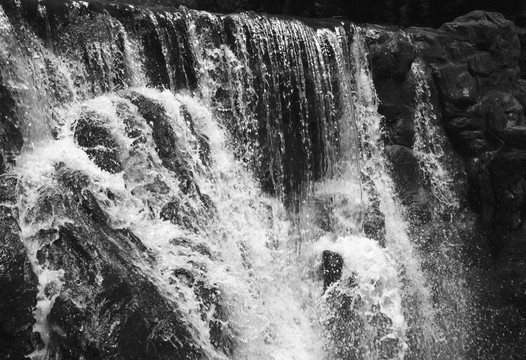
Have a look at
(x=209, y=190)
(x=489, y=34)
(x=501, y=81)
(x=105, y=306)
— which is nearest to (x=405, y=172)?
(x=501, y=81)

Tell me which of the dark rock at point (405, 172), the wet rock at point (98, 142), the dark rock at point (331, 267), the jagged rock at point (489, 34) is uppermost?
the jagged rock at point (489, 34)

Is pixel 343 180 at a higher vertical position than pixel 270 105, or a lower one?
lower

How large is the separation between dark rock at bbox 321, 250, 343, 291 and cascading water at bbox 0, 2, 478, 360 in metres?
0.04

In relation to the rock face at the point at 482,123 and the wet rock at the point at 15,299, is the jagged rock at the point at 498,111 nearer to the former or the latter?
the rock face at the point at 482,123

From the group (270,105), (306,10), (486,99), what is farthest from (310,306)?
(306,10)

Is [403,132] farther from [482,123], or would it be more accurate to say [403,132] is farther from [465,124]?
[482,123]

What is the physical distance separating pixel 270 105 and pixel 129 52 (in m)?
1.78

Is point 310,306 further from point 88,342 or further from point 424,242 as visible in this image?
point 88,342

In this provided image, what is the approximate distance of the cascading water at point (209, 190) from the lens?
504 centimetres

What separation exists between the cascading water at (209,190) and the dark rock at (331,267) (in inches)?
1.7

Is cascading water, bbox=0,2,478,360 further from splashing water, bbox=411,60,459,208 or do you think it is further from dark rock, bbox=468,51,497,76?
dark rock, bbox=468,51,497,76

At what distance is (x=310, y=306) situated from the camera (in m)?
6.98

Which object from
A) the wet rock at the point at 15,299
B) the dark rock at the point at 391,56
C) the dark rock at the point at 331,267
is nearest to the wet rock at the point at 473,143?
the dark rock at the point at 391,56

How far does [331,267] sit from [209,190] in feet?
5.33
